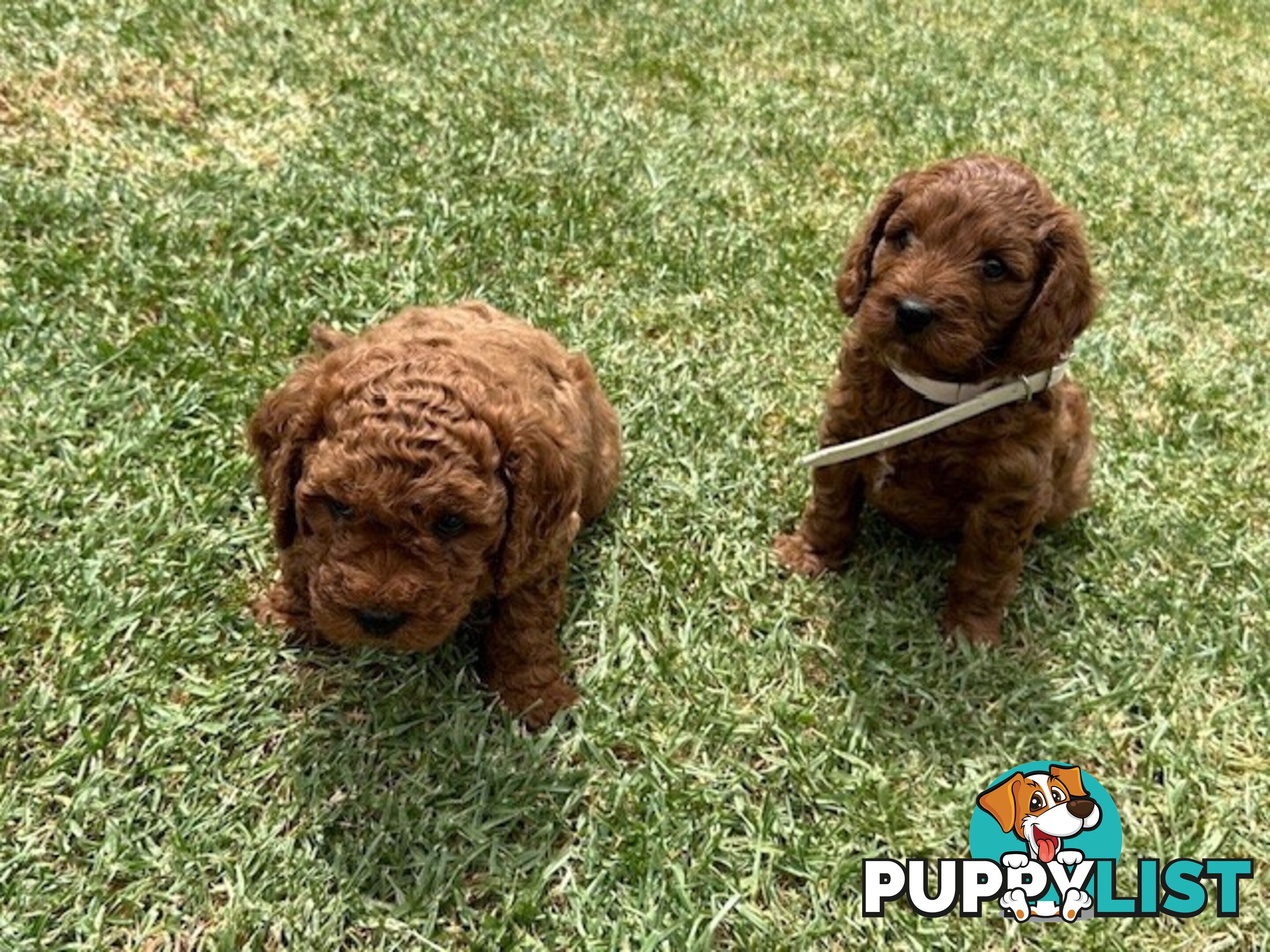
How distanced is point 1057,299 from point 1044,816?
1.86 meters

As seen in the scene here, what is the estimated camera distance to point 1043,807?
139 inches

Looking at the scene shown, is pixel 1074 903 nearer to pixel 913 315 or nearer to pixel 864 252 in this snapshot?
pixel 913 315

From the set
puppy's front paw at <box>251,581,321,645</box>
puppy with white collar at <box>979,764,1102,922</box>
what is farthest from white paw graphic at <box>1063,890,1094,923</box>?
puppy's front paw at <box>251,581,321,645</box>

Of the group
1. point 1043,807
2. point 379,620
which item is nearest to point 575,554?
point 379,620

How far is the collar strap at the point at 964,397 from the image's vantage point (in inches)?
132

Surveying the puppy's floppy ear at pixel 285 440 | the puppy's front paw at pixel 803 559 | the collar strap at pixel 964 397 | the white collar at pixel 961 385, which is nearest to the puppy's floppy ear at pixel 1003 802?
the puppy's front paw at pixel 803 559

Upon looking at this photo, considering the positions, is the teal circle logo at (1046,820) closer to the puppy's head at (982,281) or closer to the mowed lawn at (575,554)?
the mowed lawn at (575,554)

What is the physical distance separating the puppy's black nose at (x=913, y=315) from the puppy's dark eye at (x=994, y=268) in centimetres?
25

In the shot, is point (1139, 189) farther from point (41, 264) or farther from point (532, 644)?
point (41, 264)

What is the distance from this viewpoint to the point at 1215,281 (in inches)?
250

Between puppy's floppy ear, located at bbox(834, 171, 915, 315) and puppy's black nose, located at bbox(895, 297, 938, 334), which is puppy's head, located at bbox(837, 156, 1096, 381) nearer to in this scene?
puppy's black nose, located at bbox(895, 297, 938, 334)

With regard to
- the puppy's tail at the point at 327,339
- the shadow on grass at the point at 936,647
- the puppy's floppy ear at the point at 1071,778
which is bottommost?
the puppy's floppy ear at the point at 1071,778

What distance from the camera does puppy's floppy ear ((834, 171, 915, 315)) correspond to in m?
3.47

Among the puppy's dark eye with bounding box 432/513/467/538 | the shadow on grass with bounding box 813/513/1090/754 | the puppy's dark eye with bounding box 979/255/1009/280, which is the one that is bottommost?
the shadow on grass with bounding box 813/513/1090/754
